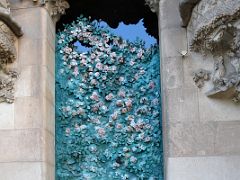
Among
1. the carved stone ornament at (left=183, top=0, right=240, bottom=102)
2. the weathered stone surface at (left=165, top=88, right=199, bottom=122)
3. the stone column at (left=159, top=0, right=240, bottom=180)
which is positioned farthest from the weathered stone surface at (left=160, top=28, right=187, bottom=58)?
the weathered stone surface at (left=165, top=88, right=199, bottom=122)

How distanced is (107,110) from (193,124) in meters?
1.03

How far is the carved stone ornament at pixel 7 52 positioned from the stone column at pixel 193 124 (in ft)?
5.03

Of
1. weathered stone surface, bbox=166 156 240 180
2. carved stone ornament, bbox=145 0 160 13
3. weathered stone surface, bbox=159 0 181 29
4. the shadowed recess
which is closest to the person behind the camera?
weathered stone surface, bbox=166 156 240 180

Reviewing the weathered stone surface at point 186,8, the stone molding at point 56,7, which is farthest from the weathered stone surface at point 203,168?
the stone molding at point 56,7

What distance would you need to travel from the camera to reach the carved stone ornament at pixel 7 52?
15.4 feet

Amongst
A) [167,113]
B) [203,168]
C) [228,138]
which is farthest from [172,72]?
[203,168]

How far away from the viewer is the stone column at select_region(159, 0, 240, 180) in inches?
170

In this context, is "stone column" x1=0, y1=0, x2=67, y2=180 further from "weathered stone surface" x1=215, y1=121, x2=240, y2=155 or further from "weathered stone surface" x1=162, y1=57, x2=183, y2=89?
"weathered stone surface" x1=215, y1=121, x2=240, y2=155

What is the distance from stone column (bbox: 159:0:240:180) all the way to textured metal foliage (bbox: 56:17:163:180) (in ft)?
1.26

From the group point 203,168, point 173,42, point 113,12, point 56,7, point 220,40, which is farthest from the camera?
point 113,12

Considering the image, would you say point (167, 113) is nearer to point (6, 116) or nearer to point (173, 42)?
point (173, 42)

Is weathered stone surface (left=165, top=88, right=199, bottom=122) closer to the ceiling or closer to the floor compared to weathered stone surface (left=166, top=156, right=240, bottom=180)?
closer to the ceiling

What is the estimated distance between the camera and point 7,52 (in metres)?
4.75

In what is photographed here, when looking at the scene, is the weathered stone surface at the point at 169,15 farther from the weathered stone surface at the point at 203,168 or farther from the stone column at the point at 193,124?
the weathered stone surface at the point at 203,168
